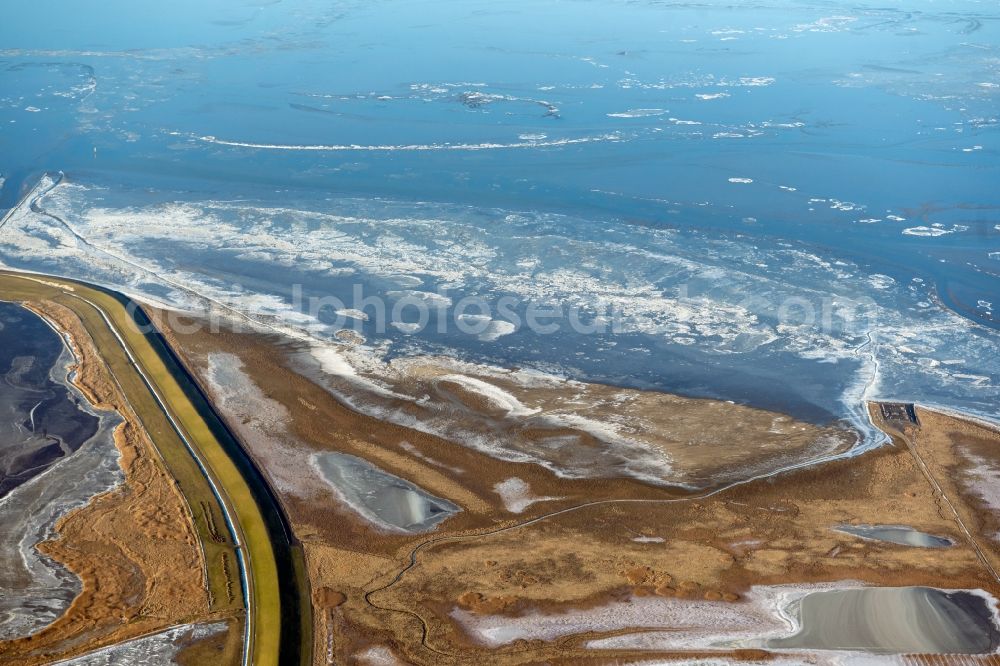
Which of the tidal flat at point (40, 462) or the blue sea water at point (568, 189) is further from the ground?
the blue sea water at point (568, 189)

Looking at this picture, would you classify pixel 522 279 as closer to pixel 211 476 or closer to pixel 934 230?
pixel 211 476

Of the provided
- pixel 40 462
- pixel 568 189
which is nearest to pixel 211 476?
pixel 40 462

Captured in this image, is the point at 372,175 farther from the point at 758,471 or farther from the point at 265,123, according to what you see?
the point at 758,471

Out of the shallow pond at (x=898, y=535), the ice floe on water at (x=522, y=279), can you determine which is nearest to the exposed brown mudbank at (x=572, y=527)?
the shallow pond at (x=898, y=535)

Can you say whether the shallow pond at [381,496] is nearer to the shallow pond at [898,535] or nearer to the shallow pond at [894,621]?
the shallow pond at [894,621]

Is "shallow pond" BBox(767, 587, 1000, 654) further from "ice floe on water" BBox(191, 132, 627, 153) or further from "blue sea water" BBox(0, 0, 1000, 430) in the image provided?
"ice floe on water" BBox(191, 132, 627, 153)

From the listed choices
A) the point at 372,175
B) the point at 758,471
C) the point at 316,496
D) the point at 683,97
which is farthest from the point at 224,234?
the point at 683,97

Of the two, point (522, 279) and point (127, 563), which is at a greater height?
point (522, 279)
